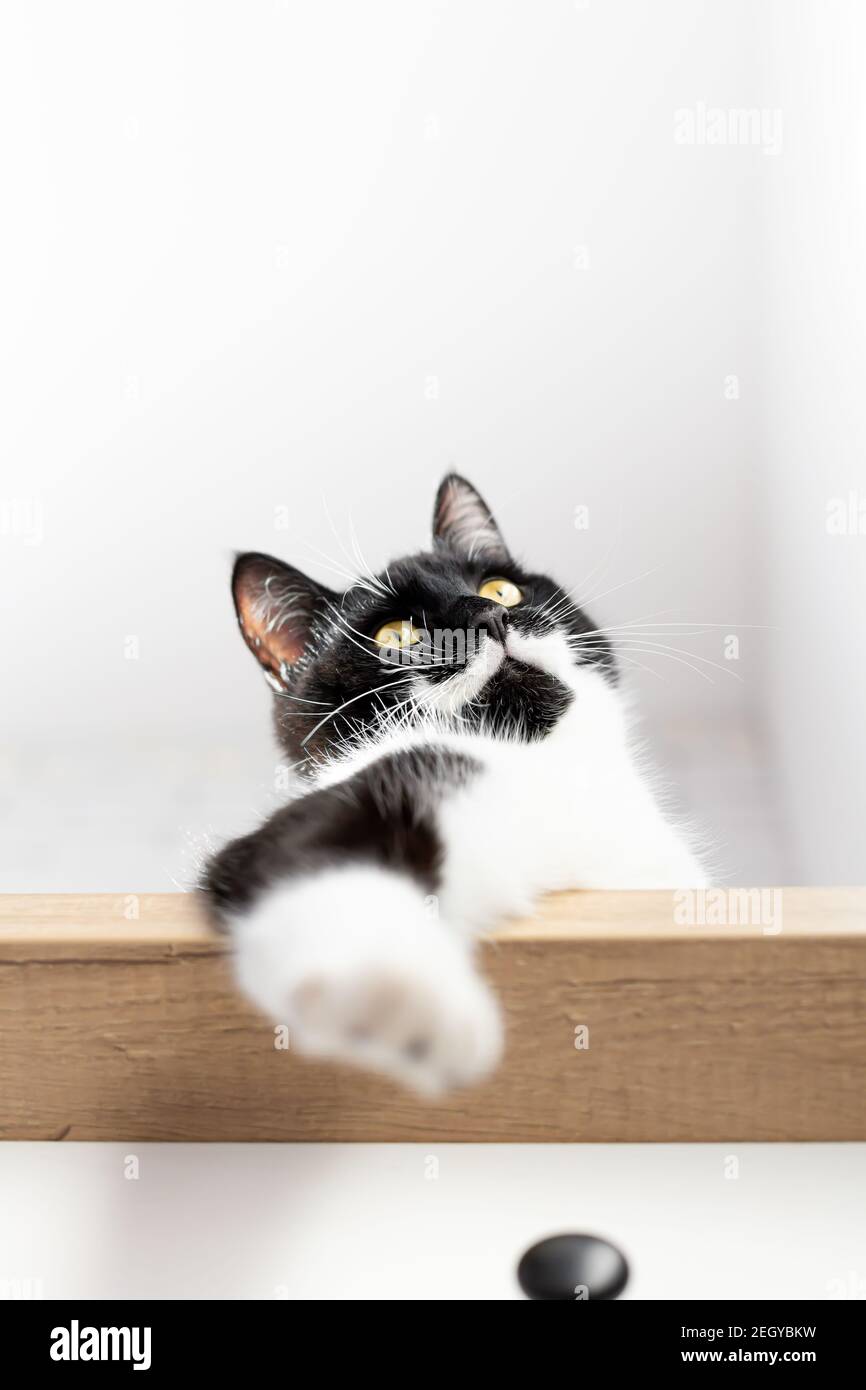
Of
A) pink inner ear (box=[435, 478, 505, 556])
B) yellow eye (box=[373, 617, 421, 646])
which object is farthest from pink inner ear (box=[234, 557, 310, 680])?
pink inner ear (box=[435, 478, 505, 556])

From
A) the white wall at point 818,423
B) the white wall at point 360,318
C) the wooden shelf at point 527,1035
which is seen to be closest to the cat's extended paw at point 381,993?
the wooden shelf at point 527,1035

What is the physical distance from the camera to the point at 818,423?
2.09 m

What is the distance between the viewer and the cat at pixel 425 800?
0.63 meters

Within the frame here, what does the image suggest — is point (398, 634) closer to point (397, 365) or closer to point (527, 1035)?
point (527, 1035)

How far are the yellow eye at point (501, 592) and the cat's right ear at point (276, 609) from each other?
200mm

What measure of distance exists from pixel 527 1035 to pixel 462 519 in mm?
938

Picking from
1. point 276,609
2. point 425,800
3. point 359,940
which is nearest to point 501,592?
point 276,609

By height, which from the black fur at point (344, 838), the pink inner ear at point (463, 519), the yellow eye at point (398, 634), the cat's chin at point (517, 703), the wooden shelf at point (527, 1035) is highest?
the pink inner ear at point (463, 519)

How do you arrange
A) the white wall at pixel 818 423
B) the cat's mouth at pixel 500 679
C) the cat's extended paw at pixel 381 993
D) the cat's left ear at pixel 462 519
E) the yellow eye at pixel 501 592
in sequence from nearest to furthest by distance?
the cat's extended paw at pixel 381 993 → the cat's mouth at pixel 500 679 → the yellow eye at pixel 501 592 → the cat's left ear at pixel 462 519 → the white wall at pixel 818 423

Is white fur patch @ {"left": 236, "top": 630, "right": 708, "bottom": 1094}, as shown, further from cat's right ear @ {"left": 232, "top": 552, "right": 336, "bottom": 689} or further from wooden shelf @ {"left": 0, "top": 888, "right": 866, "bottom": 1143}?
cat's right ear @ {"left": 232, "top": 552, "right": 336, "bottom": 689}

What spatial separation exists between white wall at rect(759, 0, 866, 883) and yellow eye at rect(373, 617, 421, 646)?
0.99m

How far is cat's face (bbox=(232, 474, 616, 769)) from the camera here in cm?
114

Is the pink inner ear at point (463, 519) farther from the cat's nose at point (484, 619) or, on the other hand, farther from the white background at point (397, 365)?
the white background at point (397, 365)
